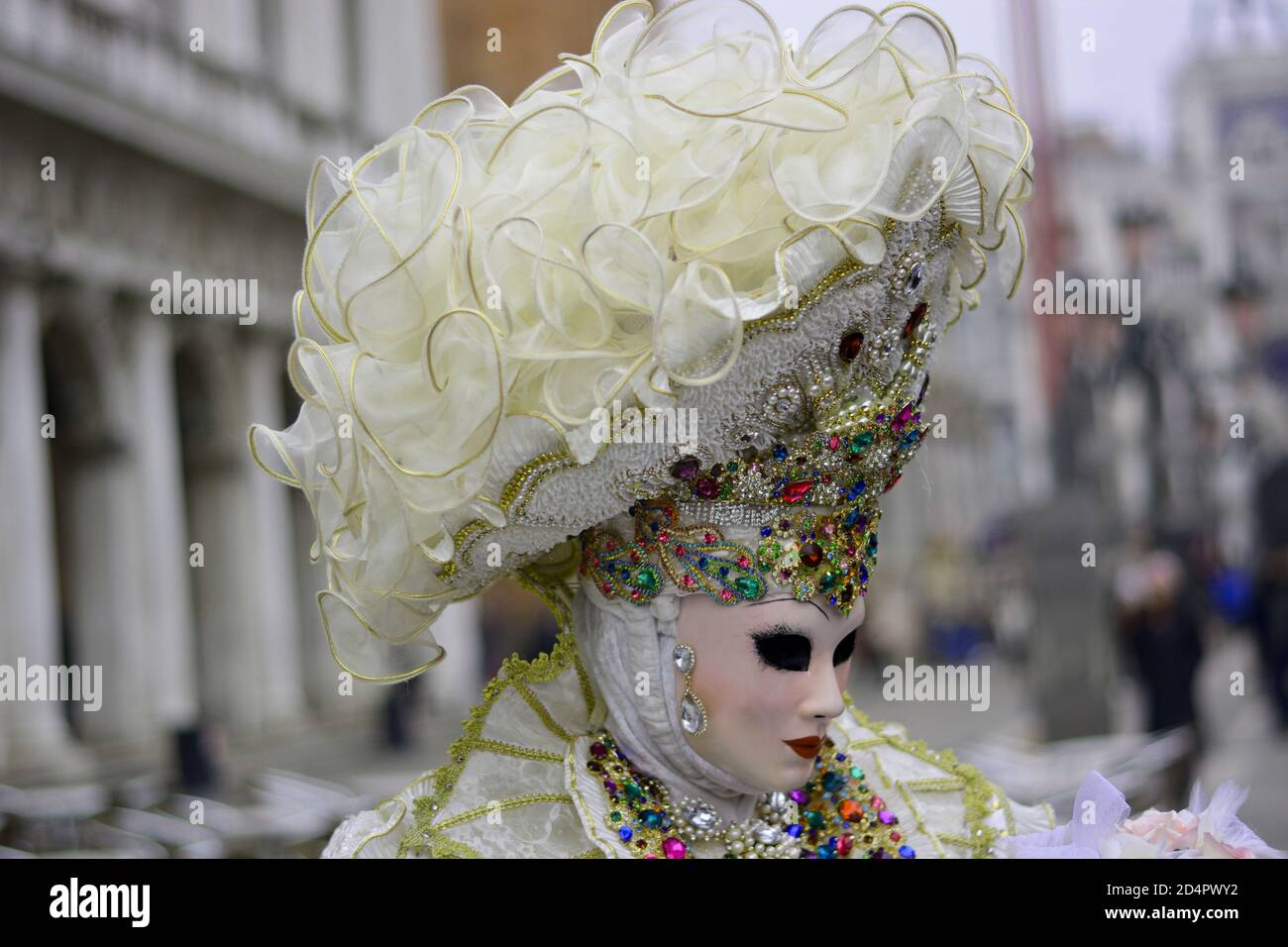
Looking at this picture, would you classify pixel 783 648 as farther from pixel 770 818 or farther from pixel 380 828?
pixel 380 828

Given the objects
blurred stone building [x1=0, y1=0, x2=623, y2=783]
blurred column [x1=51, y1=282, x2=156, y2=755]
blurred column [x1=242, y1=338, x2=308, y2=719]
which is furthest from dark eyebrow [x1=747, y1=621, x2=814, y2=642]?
blurred column [x1=242, y1=338, x2=308, y2=719]

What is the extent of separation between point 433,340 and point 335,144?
12144mm

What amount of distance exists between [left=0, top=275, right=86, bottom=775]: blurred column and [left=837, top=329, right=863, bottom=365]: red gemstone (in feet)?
26.4

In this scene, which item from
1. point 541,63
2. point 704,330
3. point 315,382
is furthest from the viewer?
point 541,63

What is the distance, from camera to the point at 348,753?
12.2m

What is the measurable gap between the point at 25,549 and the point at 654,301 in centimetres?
859

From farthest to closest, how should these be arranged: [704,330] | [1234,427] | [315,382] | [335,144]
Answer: [335,144] → [1234,427] → [315,382] → [704,330]

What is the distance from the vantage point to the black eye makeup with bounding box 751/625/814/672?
7.06 feet

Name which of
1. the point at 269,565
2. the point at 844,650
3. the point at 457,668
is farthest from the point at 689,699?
the point at 457,668

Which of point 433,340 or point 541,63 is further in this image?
point 541,63

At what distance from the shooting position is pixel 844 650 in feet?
7.57
